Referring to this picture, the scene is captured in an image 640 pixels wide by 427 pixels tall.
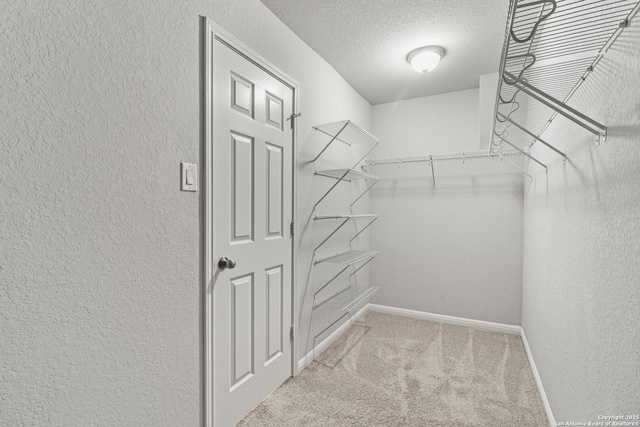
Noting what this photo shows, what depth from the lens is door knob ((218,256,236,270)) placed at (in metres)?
1.46

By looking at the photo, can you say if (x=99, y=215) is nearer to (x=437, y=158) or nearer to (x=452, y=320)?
(x=437, y=158)

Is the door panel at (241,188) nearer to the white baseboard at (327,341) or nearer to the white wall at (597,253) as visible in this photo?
the white baseboard at (327,341)

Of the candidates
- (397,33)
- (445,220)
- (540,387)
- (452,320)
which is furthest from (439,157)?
(540,387)

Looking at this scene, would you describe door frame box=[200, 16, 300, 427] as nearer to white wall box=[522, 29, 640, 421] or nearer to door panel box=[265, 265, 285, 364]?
door panel box=[265, 265, 285, 364]

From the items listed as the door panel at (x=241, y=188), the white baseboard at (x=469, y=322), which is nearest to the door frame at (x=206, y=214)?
the door panel at (x=241, y=188)

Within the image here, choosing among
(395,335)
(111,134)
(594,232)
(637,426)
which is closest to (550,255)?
(594,232)

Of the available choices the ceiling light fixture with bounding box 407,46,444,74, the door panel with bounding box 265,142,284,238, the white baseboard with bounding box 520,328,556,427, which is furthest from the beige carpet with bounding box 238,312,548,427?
the ceiling light fixture with bounding box 407,46,444,74

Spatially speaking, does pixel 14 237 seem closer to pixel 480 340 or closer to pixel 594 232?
pixel 594 232

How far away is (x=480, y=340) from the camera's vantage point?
Result: 2600mm

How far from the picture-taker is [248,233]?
1660mm

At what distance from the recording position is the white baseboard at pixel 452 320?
9.04 feet

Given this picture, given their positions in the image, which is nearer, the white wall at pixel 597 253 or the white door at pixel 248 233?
the white wall at pixel 597 253

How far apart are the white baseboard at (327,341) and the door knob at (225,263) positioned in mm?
1008

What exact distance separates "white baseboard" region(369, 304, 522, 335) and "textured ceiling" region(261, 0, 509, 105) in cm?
220
